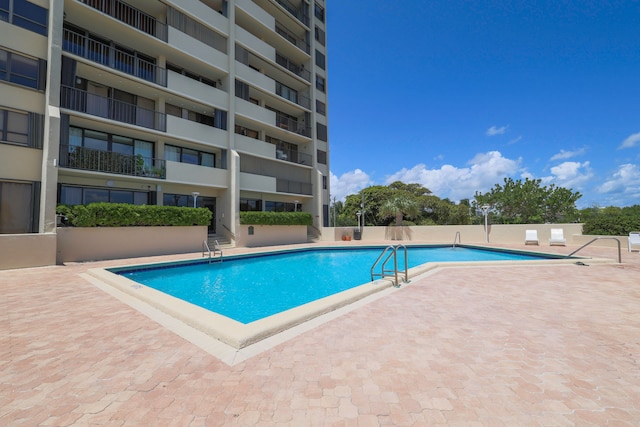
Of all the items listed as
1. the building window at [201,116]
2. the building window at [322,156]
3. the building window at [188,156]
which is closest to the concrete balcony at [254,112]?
the building window at [201,116]

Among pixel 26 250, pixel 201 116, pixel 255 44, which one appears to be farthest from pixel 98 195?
pixel 255 44

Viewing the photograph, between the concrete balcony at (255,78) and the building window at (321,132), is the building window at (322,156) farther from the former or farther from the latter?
the concrete balcony at (255,78)

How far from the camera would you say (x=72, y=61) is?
12.3 m

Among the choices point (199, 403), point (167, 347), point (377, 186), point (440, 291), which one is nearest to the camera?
point (199, 403)

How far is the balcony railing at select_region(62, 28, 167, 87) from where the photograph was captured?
13058 mm

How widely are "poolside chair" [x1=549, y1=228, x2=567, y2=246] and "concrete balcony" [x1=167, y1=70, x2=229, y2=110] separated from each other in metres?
22.5

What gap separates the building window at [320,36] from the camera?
2611cm

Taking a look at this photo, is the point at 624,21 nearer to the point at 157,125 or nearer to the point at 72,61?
the point at 157,125

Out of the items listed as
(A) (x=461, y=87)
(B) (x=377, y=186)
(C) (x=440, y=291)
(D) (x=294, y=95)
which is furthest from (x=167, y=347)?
(B) (x=377, y=186)

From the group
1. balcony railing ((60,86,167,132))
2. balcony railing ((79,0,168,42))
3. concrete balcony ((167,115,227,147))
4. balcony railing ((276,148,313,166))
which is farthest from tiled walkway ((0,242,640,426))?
balcony railing ((276,148,313,166))

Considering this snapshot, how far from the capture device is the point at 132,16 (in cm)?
1477

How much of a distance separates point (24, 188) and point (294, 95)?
19340mm

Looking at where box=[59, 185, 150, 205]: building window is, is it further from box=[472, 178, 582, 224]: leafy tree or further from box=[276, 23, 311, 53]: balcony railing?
box=[472, 178, 582, 224]: leafy tree

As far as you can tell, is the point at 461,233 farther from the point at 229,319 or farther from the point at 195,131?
the point at 229,319
